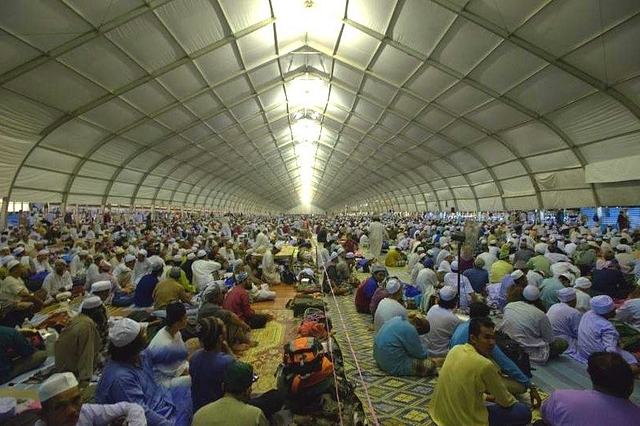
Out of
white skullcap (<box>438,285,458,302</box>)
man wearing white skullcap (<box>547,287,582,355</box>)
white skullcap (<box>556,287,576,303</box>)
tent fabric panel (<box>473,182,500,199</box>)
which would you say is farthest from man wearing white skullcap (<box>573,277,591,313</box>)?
tent fabric panel (<box>473,182,500,199</box>)

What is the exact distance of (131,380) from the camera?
98.0 inches

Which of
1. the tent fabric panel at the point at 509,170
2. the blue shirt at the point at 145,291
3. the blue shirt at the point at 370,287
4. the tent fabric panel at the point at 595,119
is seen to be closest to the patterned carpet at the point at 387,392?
the blue shirt at the point at 370,287

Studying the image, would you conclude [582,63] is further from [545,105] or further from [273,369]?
[273,369]

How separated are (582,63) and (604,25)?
1480 mm

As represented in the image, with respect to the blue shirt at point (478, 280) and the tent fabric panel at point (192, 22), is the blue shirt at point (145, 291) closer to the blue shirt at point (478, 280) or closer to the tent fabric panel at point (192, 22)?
the blue shirt at point (478, 280)

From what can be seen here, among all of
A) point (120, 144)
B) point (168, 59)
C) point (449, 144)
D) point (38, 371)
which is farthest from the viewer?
point (449, 144)

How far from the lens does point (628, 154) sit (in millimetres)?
11617

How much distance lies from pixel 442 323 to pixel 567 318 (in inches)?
68.1

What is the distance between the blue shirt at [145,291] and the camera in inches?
255

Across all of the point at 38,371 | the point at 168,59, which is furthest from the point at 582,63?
the point at 38,371

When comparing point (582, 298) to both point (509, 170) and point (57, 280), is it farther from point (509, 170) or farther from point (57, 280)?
point (509, 170)

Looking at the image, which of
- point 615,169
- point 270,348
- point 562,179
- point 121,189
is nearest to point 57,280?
point 270,348

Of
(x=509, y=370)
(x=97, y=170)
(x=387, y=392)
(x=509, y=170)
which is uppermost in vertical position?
(x=97, y=170)

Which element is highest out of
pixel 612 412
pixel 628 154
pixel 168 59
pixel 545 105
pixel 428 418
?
pixel 168 59
